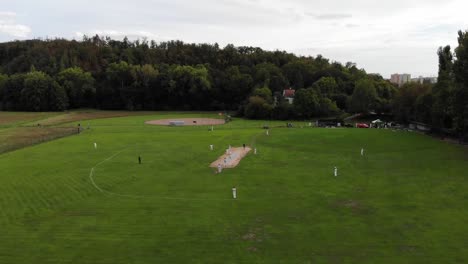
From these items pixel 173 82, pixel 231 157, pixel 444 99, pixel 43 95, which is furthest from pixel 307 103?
pixel 43 95

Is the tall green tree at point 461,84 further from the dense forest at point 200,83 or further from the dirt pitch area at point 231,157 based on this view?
the dirt pitch area at point 231,157

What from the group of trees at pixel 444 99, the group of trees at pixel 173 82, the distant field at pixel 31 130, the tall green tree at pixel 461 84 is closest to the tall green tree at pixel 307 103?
the group of trees at pixel 173 82

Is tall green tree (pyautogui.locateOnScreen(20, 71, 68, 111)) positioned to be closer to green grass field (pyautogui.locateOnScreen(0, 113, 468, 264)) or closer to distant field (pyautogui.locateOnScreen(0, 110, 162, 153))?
distant field (pyautogui.locateOnScreen(0, 110, 162, 153))

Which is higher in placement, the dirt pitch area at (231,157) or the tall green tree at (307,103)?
the tall green tree at (307,103)

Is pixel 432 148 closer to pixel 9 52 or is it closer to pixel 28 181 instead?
pixel 28 181

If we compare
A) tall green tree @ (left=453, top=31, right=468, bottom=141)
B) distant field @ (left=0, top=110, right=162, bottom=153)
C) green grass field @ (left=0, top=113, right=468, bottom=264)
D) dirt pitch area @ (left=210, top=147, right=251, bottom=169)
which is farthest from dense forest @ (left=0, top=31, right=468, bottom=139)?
dirt pitch area @ (left=210, top=147, right=251, bottom=169)
